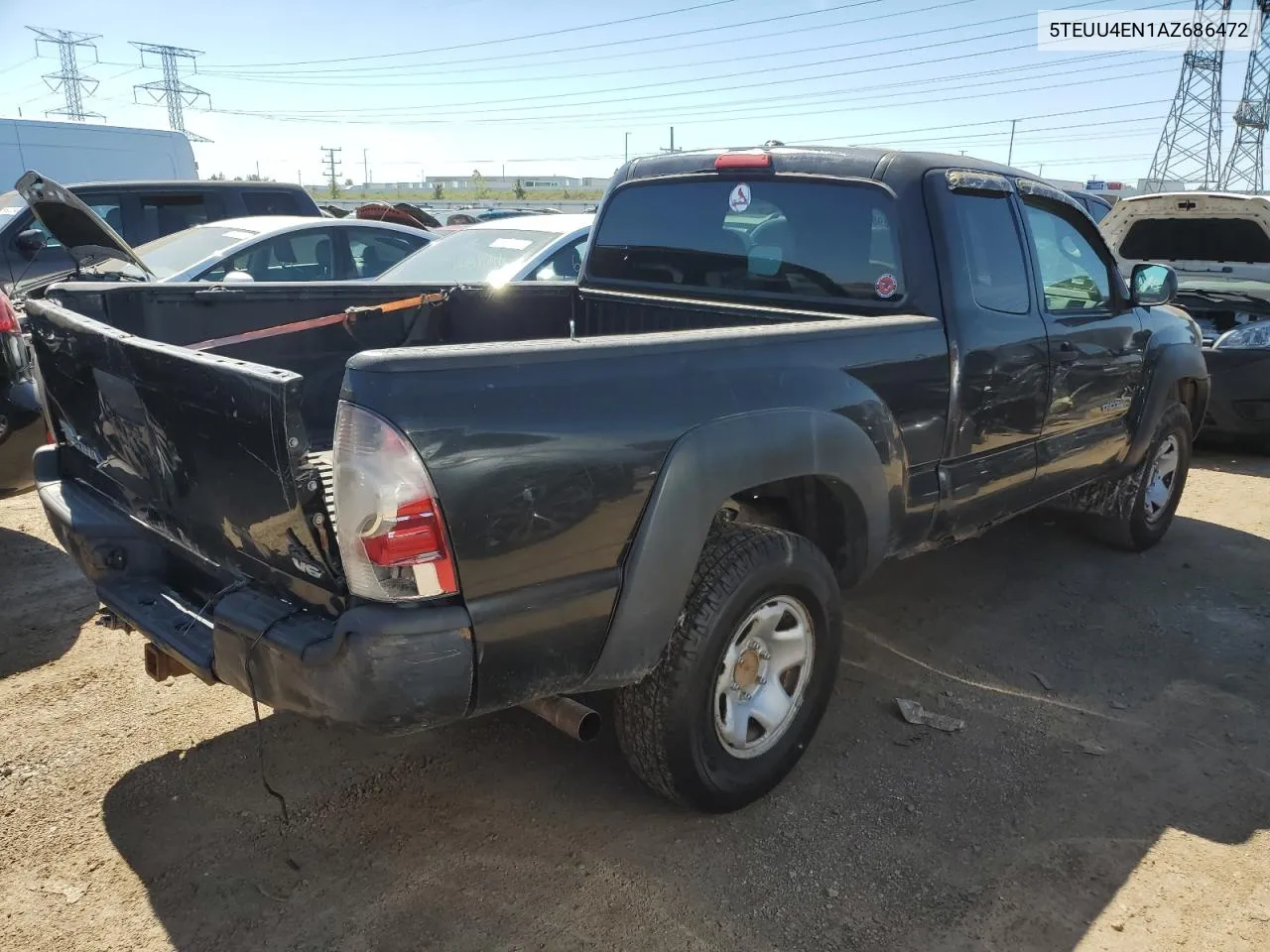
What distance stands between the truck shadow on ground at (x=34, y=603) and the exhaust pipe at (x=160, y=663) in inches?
55.2

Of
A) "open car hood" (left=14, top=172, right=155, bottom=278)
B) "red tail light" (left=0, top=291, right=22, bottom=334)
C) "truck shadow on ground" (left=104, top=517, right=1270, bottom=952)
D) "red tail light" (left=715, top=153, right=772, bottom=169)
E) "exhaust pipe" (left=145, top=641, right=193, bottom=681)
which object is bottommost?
"truck shadow on ground" (left=104, top=517, right=1270, bottom=952)

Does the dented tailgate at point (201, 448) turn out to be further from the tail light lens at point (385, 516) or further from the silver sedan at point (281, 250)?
the silver sedan at point (281, 250)

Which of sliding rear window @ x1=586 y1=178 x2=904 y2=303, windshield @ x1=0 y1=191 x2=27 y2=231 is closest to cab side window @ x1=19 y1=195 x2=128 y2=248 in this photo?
windshield @ x1=0 y1=191 x2=27 y2=231

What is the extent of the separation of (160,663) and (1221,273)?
8507 mm

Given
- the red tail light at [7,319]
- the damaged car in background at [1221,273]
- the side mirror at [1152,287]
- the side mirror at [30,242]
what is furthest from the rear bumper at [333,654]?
the side mirror at [30,242]

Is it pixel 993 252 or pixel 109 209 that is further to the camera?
pixel 109 209

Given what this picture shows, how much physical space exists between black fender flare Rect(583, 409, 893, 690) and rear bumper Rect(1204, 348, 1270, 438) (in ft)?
19.3

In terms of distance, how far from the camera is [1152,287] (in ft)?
14.1

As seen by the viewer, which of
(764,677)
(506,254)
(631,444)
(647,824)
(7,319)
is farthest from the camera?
(506,254)

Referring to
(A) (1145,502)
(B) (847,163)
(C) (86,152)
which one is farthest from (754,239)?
(C) (86,152)

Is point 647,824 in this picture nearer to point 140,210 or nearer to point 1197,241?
point 1197,241

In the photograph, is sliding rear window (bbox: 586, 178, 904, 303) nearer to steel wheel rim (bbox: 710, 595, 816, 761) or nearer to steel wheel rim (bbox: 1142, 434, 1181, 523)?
steel wheel rim (bbox: 710, 595, 816, 761)

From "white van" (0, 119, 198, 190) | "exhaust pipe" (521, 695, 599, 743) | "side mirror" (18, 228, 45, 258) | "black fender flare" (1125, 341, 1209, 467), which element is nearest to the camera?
"exhaust pipe" (521, 695, 599, 743)

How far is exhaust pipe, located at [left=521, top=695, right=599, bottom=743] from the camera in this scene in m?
2.53
